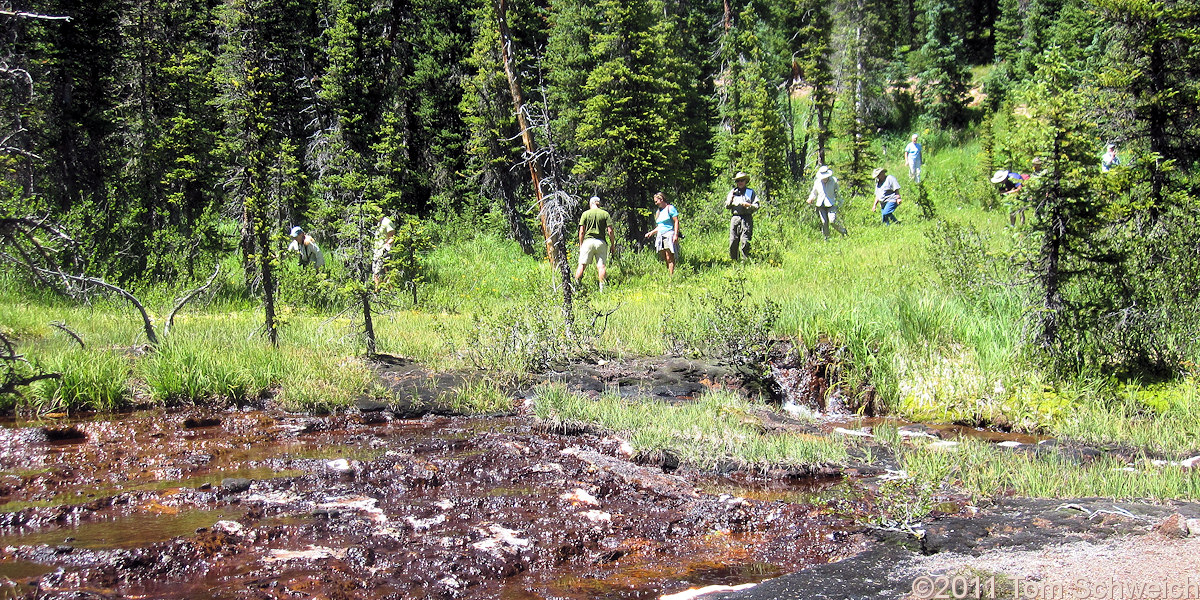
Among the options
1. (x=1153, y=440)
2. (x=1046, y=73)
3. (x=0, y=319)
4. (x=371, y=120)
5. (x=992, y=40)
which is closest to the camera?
(x=1153, y=440)

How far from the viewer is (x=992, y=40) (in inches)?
1791

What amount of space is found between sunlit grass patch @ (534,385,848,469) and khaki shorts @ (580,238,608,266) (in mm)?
6540

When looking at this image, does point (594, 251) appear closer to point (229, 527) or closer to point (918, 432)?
point (918, 432)

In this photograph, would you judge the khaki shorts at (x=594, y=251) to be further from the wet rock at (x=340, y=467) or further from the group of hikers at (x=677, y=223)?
the wet rock at (x=340, y=467)

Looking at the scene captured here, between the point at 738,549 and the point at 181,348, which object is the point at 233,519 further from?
the point at 181,348

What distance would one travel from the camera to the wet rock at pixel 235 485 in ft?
23.1

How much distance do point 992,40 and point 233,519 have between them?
48063mm

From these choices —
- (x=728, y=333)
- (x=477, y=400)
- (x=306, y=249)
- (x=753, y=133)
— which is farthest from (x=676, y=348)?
(x=753, y=133)

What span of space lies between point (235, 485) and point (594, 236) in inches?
400

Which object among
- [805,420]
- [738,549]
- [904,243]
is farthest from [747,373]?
[904,243]

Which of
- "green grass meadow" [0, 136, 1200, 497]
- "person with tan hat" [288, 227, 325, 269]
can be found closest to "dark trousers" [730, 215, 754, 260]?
"green grass meadow" [0, 136, 1200, 497]

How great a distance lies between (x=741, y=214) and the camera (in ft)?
59.6

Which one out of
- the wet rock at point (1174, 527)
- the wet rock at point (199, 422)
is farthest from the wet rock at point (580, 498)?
the wet rock at point (199, 422)

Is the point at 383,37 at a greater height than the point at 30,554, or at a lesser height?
greater
